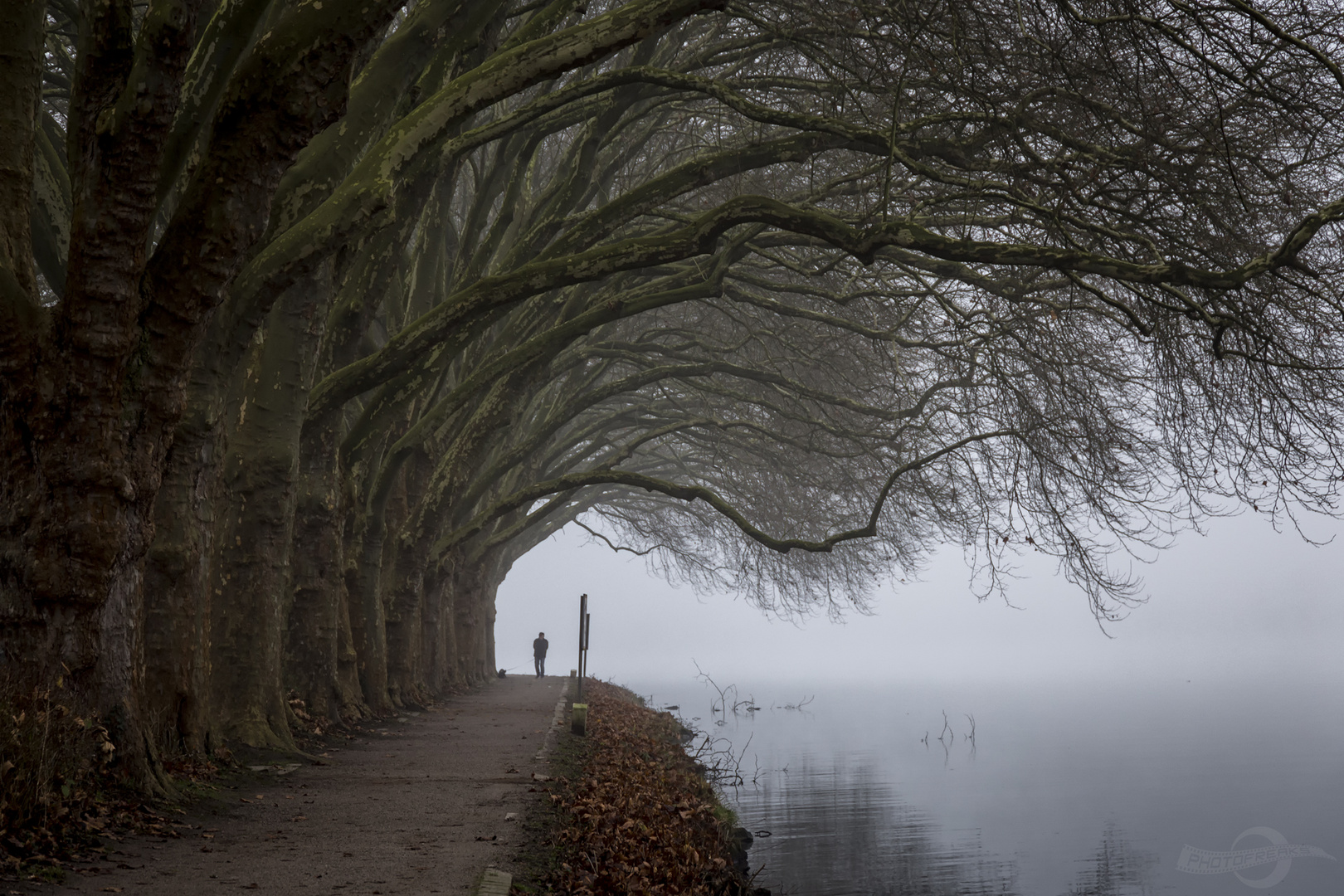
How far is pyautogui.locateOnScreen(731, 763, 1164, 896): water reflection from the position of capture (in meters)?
11.0

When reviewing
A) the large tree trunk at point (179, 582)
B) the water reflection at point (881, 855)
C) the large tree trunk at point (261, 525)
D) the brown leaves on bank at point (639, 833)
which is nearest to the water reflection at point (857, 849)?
the water reflection at point (881, 855)

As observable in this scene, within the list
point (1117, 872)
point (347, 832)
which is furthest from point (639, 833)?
point (1117, 872)

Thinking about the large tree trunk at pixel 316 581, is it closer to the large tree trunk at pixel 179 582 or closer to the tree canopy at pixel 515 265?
the tree canopy at pixel 515 265

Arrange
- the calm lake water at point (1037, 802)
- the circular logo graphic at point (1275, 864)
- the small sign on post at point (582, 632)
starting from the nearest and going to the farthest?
the calm lake water at point (1037, 802), the circular logo graphic at point (1275, 864), the small sign on post at point (582, 632)

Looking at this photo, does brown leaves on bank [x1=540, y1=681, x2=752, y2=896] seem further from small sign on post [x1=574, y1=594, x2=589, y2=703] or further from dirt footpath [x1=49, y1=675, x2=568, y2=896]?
small sign on post [x1=574, y1=594, x2=589, y2=703]

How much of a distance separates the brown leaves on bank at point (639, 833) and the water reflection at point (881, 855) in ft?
4.13

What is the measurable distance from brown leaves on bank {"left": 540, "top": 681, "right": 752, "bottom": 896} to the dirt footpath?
428mm

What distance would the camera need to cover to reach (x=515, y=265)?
45.2 feet

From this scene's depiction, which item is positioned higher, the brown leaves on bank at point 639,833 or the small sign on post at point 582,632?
the small sign on post at point 582,632

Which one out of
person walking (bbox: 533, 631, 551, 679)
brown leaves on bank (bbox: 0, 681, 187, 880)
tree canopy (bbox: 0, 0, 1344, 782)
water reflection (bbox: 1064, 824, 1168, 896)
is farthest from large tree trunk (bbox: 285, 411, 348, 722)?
person walking (bbox: 533, 631, 551, 679)

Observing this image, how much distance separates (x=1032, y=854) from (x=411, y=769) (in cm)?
758

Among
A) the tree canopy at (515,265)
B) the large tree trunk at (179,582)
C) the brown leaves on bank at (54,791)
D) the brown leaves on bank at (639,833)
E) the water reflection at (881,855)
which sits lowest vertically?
the water reflection at (881,855)

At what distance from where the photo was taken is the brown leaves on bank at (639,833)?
5.91 meters

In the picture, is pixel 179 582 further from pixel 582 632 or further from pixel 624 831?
pixel 582 632
